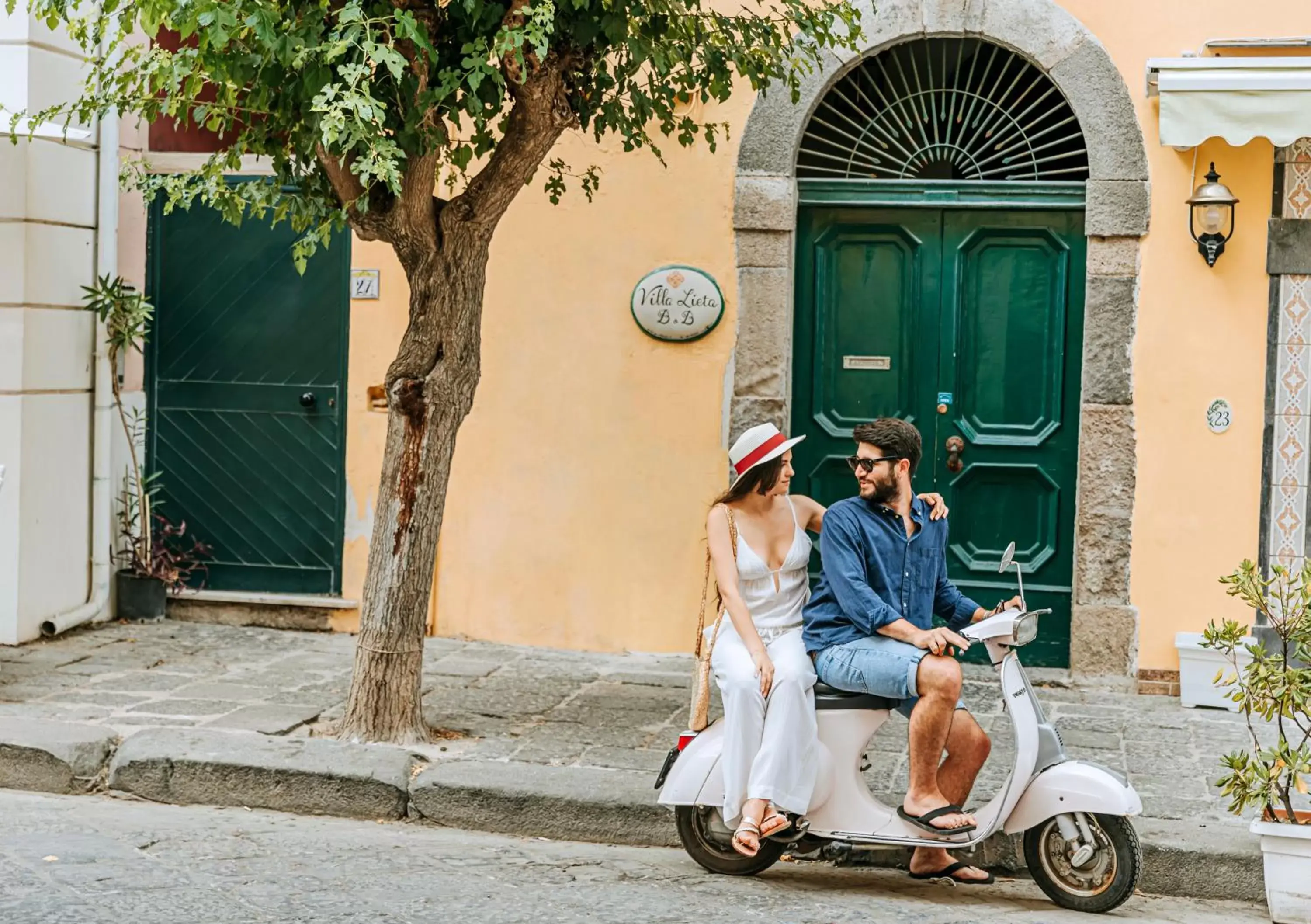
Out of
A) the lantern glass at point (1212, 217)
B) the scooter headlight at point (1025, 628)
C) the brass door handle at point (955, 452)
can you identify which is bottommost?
the scooter headlight at point (1025, 628)

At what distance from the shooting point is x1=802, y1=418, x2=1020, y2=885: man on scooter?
5.24 meters

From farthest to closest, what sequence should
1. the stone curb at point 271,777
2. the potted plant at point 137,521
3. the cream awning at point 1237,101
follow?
the potted plant at point 137,521 → the cream awning at point 1237,101 → the stone curb at point 271,777

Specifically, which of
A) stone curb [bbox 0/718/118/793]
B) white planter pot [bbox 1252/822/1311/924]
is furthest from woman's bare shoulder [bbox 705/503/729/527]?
stone curb [bbox 0/718/118/793]

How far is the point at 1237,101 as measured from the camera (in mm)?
7516

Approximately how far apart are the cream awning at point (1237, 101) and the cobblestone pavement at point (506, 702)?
2.67 metres

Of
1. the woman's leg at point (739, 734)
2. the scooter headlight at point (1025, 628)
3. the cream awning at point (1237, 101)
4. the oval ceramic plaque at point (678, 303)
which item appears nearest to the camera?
the scooter headlight at point (1025, 628)

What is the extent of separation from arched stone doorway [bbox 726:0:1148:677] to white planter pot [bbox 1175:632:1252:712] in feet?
0.97

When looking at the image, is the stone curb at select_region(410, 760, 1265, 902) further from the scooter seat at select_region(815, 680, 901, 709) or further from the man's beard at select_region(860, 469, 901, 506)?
the man's beard at select_region(860, 469, 901, 506)

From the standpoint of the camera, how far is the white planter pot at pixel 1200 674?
786cm

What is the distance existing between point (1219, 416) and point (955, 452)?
4.21 feet

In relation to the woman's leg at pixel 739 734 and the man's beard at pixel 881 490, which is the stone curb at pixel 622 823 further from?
the man's beard at pixel 881 490

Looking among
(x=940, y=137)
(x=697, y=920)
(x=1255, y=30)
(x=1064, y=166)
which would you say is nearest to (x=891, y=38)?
(x=940, y=137)

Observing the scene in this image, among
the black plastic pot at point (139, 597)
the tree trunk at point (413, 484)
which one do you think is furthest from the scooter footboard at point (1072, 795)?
the black plastic pot at point (139, 597)

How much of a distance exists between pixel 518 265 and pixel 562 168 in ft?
2.95
